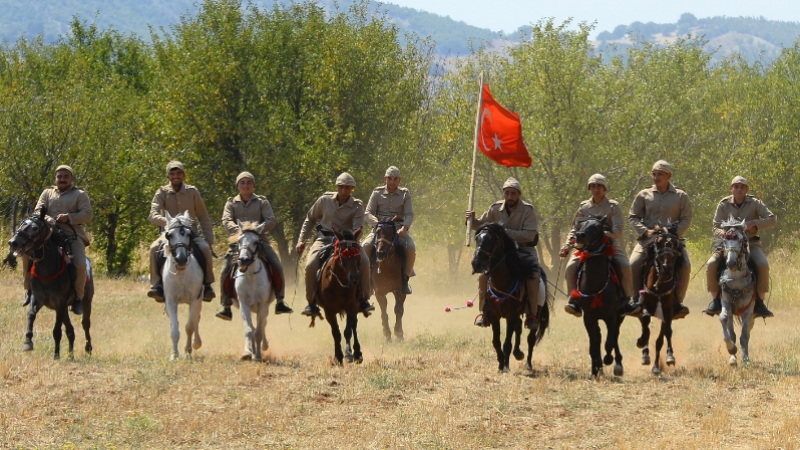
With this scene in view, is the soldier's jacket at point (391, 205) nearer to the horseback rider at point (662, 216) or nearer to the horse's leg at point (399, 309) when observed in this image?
the horse's leg at point (399, 309)

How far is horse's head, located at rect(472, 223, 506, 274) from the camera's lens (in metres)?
14.1

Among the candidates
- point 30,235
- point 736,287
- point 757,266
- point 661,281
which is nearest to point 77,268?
point 30,235

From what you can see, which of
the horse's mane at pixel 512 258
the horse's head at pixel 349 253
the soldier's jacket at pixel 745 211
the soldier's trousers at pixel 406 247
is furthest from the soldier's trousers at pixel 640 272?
the soldier's trousers at pixel 406 247

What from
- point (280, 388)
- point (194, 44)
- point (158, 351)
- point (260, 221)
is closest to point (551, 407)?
point (280, 388)

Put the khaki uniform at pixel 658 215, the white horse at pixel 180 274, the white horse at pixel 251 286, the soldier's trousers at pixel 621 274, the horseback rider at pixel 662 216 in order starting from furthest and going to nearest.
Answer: the khaki uniform at pixel 658 215
the horseback rider at pixel 662 216
the white horse at pixel 251 286
the white horse at pixel 180 274
the soldier's trousers at pixel 621 274

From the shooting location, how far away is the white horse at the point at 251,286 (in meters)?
15.5

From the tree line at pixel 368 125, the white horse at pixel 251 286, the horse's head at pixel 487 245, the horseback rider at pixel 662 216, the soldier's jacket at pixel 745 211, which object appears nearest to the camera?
the horse's head at pixel 487 245

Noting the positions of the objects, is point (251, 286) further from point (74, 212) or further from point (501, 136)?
point (501, 136)

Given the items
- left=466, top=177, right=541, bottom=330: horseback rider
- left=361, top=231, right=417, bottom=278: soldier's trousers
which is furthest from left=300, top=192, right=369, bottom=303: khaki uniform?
left=361, top=231, right=417, bottom=278: soldier's trousers

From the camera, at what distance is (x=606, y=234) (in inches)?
581

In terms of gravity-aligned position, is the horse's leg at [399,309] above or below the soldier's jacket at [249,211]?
below

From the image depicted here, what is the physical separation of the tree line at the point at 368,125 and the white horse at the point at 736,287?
16050 mm

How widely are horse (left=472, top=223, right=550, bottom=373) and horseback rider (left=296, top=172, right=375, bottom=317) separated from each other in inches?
77.2

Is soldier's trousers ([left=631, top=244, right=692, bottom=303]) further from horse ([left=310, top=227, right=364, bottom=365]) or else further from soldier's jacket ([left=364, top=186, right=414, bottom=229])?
soldier's jacket ([left=364, top=186, right=414, bottom=229])
